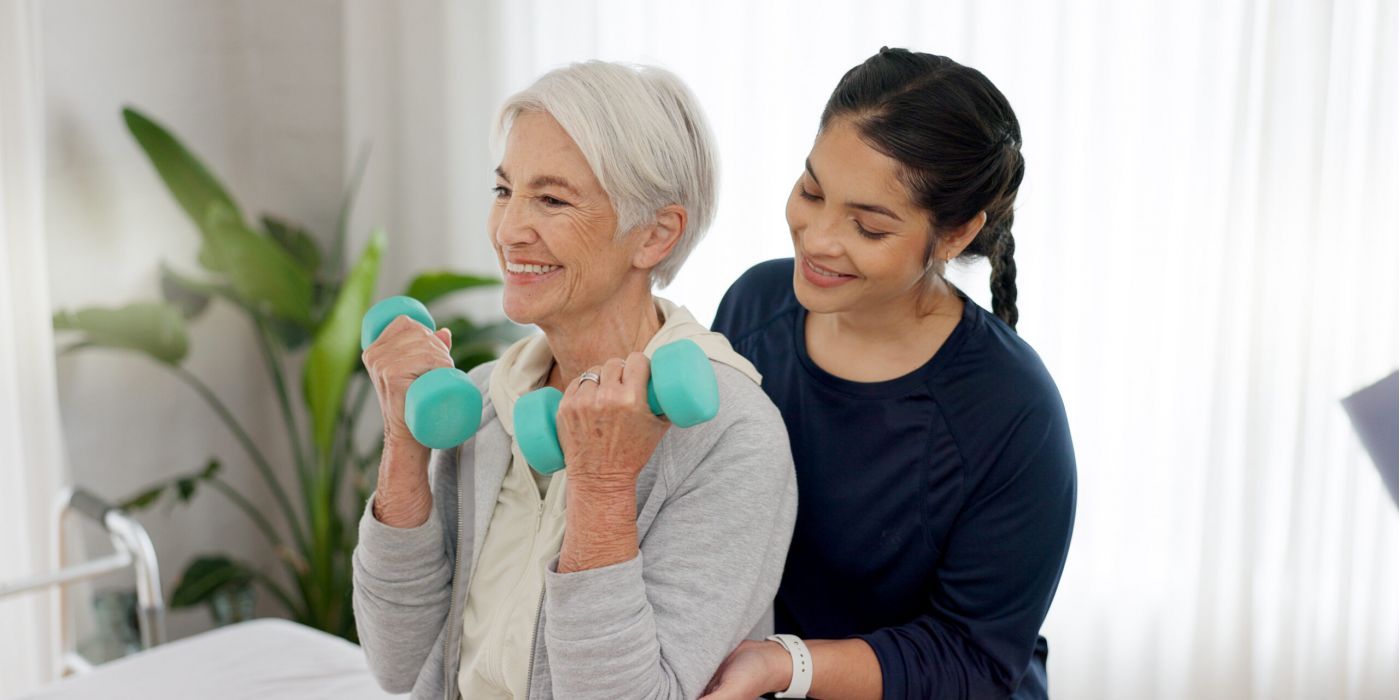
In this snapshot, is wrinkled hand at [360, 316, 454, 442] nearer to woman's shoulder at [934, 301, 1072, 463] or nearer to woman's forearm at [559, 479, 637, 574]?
woman's forearm at [559, 479, 637, 574]

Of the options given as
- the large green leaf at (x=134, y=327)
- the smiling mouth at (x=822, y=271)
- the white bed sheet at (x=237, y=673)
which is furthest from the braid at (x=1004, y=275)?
the large green leaf at (x=134, y=327)

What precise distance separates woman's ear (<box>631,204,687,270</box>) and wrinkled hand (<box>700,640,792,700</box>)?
433 mm

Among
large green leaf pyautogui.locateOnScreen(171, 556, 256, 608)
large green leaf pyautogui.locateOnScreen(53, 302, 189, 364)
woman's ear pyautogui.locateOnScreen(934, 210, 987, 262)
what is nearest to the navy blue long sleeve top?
woman's ear pyautogui.locateOnScreen(934, 210, 987, 262)

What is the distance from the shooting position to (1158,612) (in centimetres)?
235

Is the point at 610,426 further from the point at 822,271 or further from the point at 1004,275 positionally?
the point at 1004,275

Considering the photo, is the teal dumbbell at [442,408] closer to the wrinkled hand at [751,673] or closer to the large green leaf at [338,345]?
the wrinkled hand at [751,673]

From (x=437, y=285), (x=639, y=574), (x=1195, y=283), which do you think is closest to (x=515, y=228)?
(x=639, y=574)

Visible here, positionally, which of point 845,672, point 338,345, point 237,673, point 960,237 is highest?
point 960,237

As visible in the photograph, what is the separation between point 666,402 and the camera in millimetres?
1012

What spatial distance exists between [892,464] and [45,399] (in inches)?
76.3

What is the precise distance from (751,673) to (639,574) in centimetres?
19

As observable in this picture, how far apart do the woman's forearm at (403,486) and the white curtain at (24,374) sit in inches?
59.3

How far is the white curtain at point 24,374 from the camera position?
231cm

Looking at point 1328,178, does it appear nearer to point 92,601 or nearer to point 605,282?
point 605,282
